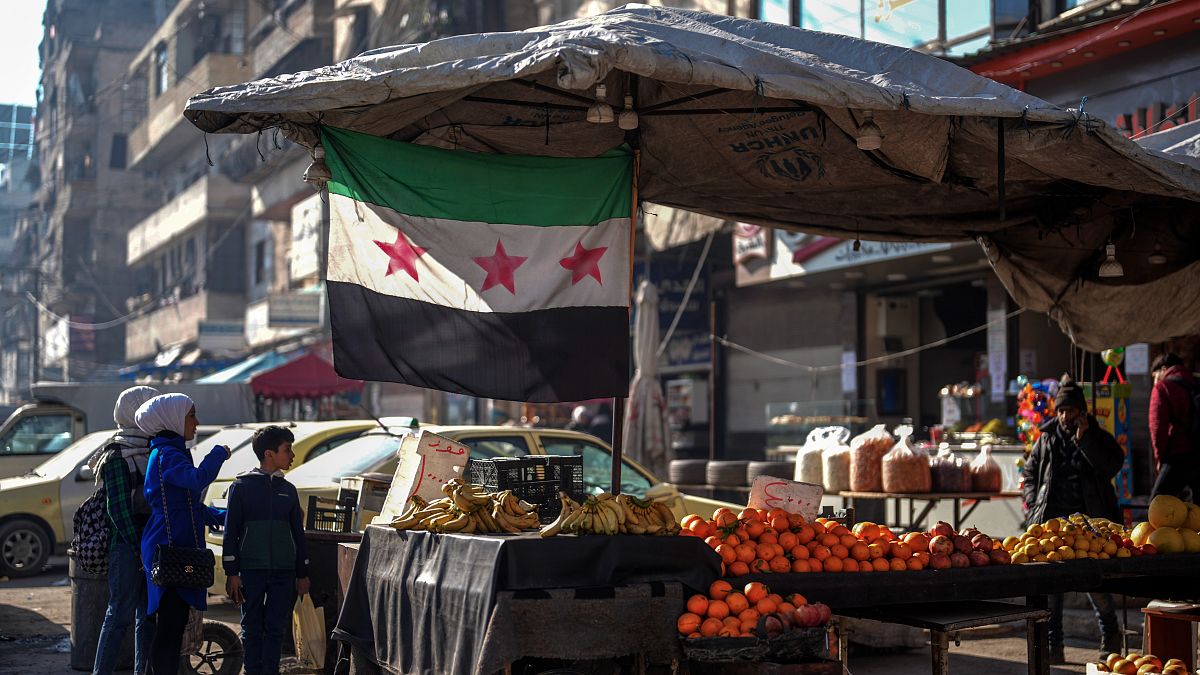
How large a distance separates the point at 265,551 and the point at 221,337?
115 feet

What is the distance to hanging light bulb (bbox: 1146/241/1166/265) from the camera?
834 centimetres

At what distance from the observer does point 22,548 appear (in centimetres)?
1511

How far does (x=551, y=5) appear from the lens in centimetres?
2558

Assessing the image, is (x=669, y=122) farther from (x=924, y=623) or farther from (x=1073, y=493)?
(x=1073, y=493)

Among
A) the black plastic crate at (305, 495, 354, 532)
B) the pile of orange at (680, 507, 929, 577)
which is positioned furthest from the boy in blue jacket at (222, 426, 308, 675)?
the pile of orange at (680, 507, 929, 577)

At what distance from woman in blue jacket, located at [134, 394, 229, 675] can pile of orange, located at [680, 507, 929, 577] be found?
105 inches

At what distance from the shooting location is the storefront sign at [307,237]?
3148cm

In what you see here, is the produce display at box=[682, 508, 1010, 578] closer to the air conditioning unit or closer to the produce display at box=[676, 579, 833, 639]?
the produce display at box=[676, 579, 833, 639]

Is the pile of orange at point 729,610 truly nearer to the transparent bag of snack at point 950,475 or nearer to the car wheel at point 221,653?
the car wheel at point 221,653

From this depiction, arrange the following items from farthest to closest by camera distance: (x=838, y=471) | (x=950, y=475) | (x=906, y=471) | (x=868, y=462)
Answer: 1. (x=838, y=471)
2. (x=868, y=462)
3. (x=950, y=475)
4. (x=906, y=471)

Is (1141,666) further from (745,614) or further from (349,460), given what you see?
(349,460)

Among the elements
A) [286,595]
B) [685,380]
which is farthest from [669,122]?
[685,380]

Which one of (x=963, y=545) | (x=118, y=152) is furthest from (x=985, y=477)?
(x=118, y=152)

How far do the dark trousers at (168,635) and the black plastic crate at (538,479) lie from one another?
180cm
